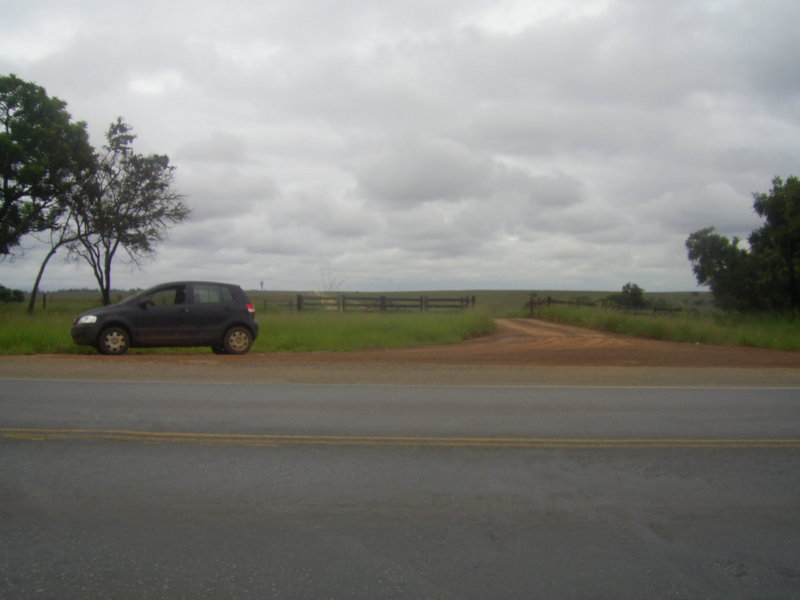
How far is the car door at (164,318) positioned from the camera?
1611 centimetres

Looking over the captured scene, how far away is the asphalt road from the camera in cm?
403

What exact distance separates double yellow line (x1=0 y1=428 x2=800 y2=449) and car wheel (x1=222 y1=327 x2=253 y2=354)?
A: 31.0ft

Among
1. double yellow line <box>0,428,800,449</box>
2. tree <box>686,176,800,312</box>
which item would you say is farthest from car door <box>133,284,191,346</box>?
tree <box>686,176,800,312</box>

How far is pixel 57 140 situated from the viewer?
3142 cm

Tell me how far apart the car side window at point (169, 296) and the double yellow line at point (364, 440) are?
9.11 meters

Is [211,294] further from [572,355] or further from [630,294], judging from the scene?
[630,294]

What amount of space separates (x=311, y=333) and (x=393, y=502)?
16607 mm

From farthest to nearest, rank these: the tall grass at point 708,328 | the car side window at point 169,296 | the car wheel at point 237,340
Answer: the tall grass at point 708,328 → the car wheel at point 237,340 → the car side window at point 169,296

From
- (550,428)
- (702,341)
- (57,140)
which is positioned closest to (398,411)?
(550,428)

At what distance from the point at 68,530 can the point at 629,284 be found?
64.1 metres

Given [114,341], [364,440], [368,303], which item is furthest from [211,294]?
[368,303]

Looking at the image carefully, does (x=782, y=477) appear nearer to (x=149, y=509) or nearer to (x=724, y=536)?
(x=724, y=536)

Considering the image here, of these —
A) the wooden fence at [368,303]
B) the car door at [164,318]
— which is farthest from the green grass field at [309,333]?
the wooden fence at [368,303]

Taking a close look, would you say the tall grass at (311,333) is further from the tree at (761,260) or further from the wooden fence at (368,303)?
the tree at (761,260)
